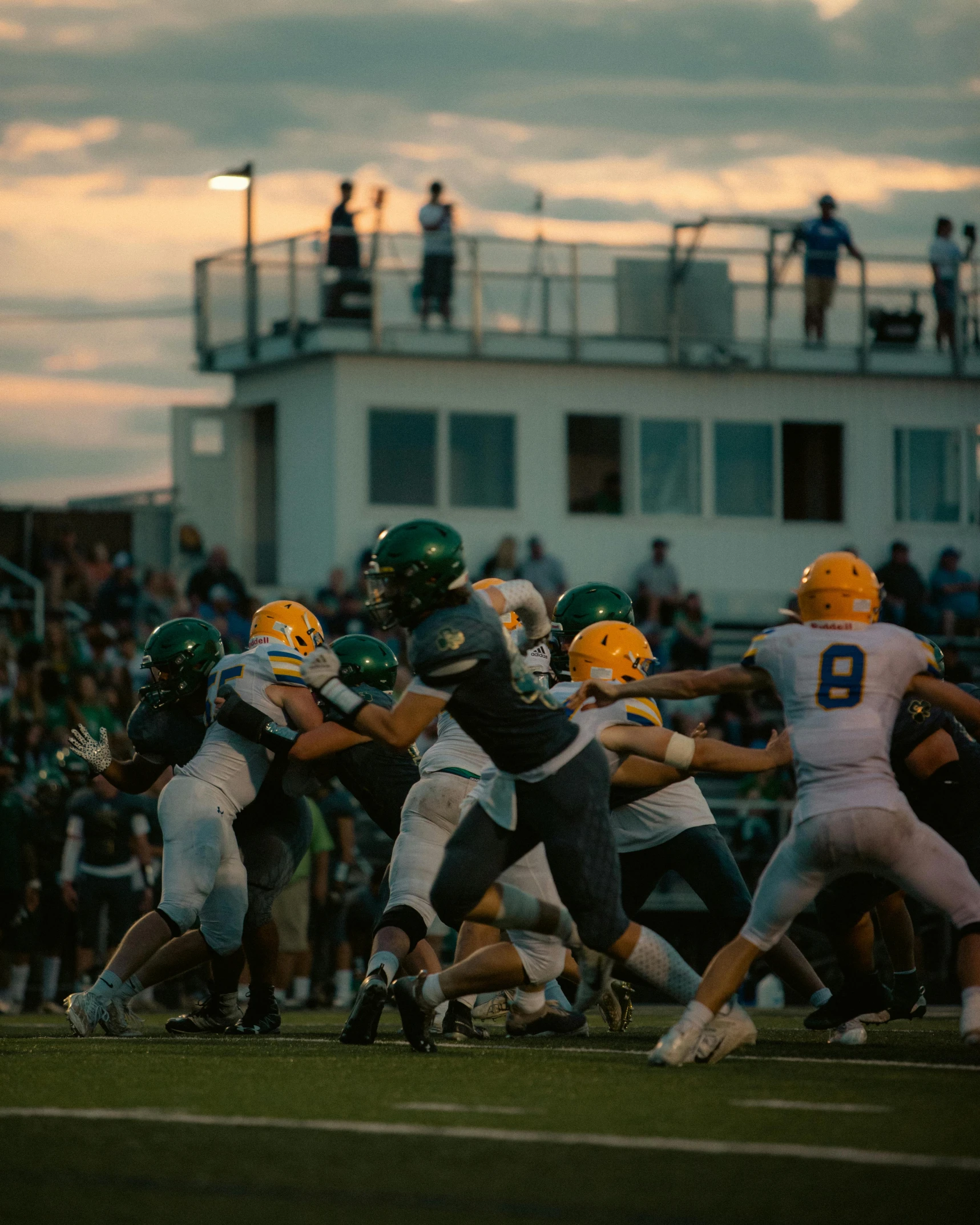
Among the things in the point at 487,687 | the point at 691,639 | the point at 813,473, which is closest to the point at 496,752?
the point at 487,687

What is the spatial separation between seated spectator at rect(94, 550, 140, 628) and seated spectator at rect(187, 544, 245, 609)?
59 centimetres

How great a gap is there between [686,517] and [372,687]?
1651 cm

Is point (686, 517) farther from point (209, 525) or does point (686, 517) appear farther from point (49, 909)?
point (49, 909)

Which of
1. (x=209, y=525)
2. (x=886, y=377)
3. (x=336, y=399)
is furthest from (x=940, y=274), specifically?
(x=209, y=525)

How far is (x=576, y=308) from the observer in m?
24.2

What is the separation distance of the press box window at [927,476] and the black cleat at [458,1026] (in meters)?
18.2

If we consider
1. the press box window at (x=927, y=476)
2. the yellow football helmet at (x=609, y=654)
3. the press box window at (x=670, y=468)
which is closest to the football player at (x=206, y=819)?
the yellow football helmet at (x=609, y=654)

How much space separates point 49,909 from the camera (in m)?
14.2

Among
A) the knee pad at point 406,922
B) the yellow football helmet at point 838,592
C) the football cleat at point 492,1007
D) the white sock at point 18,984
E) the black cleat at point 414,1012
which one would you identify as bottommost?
the white sock at point 18,984

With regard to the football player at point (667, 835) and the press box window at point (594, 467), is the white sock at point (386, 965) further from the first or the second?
the press box window at point (594, 467)

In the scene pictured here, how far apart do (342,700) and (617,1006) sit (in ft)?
8.39

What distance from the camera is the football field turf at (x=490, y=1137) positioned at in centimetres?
424

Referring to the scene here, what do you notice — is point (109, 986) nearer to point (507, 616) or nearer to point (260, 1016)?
point (260, 1016)

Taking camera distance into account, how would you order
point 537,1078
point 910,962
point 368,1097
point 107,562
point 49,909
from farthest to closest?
point 107,562 < point 49,909 < point 910,962 < point 537,1078 < point 368,1097
